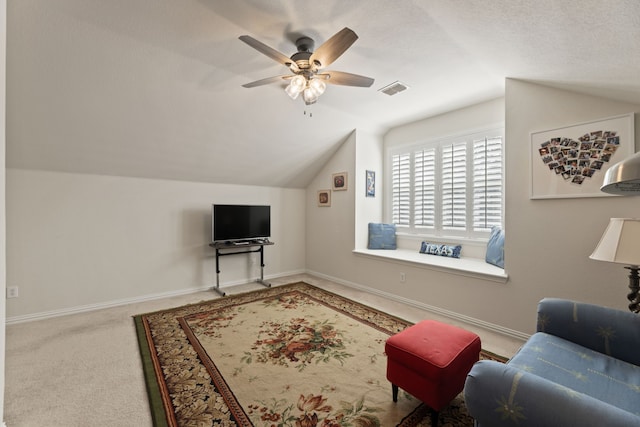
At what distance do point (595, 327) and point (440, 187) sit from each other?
252cm

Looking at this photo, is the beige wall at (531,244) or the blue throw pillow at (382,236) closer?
the beige wall at (531,244)

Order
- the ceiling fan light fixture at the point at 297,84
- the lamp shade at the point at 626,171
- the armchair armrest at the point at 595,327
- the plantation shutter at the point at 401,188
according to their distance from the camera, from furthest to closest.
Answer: the plantation shutter at the point at 401,188
the ceiling fan light fixture at the point at 297,84
the armchair armrest at the point at 595,327
the lamp shade at the point at 626,171

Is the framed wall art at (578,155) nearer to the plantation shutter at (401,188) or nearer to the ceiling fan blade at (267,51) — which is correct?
the plantation shutter at (401,188)

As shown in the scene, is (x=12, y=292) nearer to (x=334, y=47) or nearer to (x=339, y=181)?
(x=334, y=47)

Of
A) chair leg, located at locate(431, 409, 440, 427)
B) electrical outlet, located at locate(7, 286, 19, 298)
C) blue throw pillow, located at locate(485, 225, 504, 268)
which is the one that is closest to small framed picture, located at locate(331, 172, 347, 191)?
blue throw pillow, located at locate(485, 225, 504, 268)

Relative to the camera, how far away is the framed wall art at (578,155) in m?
2.17

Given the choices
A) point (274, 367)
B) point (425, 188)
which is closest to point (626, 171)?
point (274, 367)

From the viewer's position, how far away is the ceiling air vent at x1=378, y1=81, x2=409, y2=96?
294 centimetres

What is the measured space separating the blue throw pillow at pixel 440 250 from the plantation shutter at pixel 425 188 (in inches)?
12.2

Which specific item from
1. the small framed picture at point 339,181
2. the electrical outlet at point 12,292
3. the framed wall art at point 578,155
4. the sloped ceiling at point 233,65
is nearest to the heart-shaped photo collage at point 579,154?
the framed wall art at point 578,155

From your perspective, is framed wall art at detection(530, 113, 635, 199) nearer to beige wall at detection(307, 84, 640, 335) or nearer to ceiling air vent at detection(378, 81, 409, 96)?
beige wall at detection(307, 84, 640, 335)

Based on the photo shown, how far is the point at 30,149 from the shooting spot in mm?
2830

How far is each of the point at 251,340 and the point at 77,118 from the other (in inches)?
111

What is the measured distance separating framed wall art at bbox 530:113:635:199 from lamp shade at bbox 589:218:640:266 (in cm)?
83
